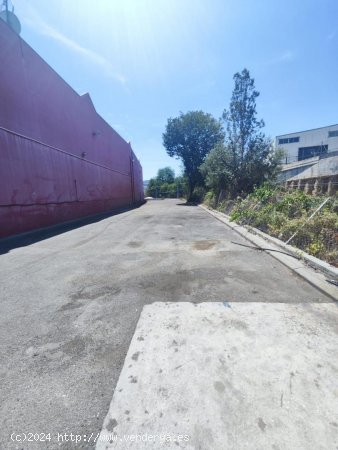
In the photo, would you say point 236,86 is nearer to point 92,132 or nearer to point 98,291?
point 92,132

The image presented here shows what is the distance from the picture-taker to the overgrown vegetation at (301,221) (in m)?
4.65

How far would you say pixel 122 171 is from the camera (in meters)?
24.0

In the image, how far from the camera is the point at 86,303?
3098mm

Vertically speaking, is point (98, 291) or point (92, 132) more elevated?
point (92, 132)

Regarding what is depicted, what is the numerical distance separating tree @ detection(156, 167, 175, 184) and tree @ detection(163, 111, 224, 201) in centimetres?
3868

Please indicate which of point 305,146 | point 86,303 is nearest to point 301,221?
point 86,303

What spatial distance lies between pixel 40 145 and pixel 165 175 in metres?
63.7

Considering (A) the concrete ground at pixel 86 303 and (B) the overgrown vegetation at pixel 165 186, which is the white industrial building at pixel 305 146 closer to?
(A) the concrete ground at pixel 86 303

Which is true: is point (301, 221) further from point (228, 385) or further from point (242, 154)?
point (242, 154)

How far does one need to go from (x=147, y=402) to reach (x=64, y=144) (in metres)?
13.4

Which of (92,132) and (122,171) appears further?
(122,171)

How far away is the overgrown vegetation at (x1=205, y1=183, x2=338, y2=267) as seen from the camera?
15.3 feet

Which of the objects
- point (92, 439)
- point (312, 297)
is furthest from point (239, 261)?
point (92, 439)

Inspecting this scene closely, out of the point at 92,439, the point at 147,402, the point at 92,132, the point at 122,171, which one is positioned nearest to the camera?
the point at 92,439
